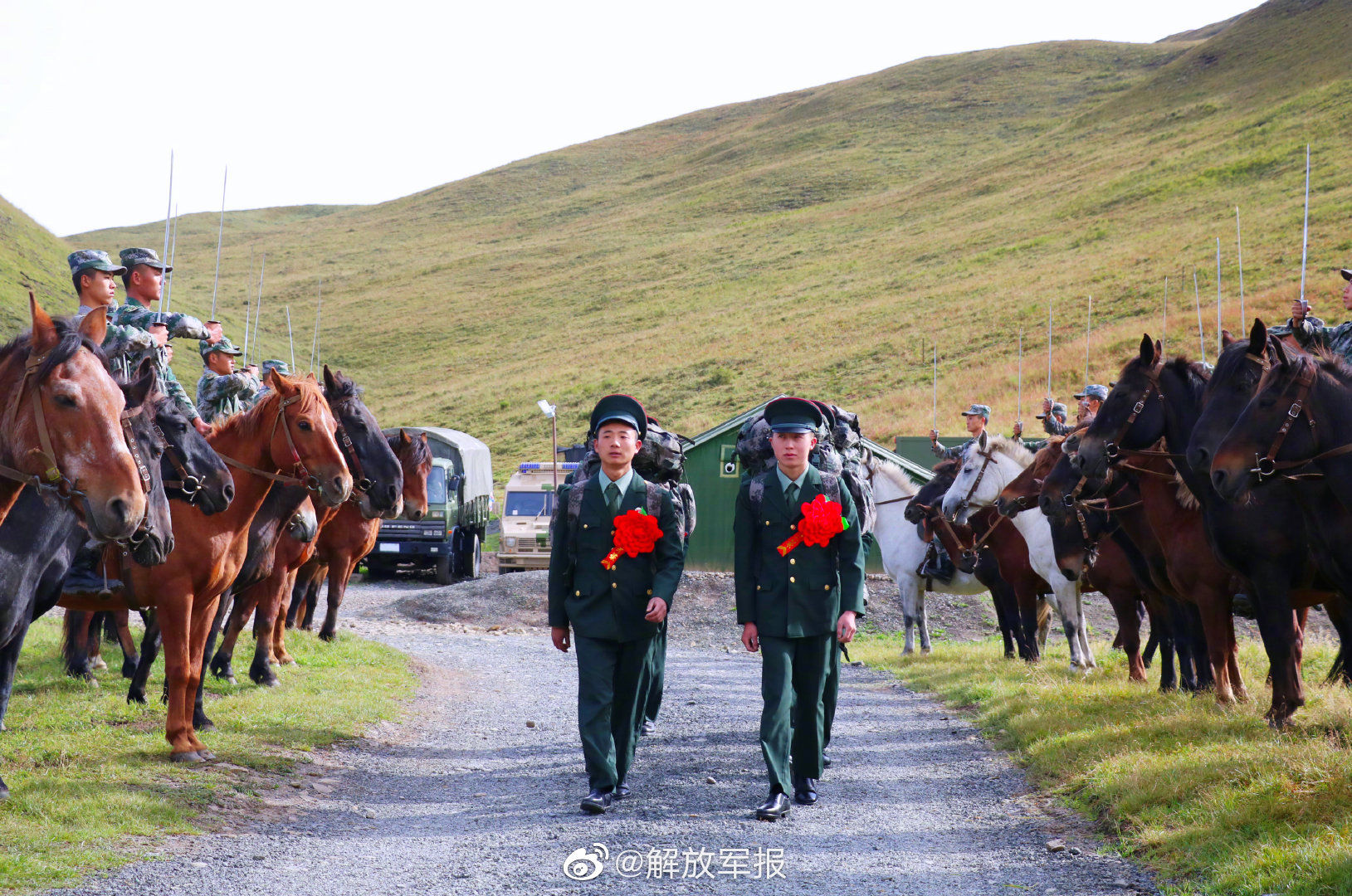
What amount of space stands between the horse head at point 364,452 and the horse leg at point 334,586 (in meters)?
3.82

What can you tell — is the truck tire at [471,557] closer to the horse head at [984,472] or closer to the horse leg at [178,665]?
the horse head at [984,472]

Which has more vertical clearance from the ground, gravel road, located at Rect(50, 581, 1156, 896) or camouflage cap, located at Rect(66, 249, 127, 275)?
camouflage cap, located at Rect(66, 249, 127, 275)

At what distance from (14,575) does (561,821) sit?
122 inches

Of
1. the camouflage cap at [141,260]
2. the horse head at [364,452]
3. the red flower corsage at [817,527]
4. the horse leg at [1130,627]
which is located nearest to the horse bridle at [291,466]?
the camouflage cap at [141,260]

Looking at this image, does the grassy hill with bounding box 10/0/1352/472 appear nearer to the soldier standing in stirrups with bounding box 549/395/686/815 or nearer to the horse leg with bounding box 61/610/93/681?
the horse leg with bounding box 61/610/93/681

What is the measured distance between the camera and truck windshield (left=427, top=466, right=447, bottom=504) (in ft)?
81.4

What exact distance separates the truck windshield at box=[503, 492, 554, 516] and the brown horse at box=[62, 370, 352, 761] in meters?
17.9

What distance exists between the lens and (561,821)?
661cm

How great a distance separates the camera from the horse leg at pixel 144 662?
30.2 feet

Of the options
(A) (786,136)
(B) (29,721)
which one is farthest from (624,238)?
(B) (29,721)

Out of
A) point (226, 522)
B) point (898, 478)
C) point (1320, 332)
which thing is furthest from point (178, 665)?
point (898, 478)

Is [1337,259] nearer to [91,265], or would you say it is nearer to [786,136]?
[91,265]

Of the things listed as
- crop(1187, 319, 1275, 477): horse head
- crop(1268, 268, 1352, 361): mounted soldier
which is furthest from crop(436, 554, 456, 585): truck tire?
crop(1187, 319, 1275, 477): horse head

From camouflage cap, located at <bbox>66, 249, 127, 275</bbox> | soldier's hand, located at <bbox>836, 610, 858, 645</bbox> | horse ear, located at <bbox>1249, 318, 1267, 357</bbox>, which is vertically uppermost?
camouflage cap, located at <bbox>66, 249, 127, 275</bbox>
